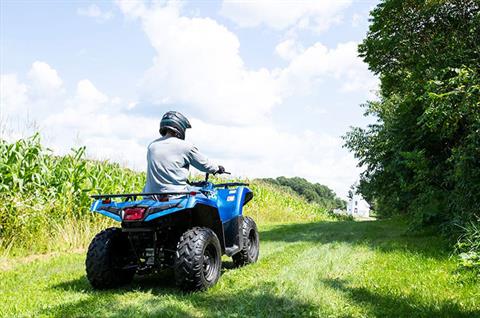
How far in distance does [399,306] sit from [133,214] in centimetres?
295

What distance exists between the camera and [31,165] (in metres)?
9.45

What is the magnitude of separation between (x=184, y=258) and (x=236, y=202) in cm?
164

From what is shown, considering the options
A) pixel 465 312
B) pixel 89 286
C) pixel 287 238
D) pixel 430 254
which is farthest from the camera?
pixel 287 238

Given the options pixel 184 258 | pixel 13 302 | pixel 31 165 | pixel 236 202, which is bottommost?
pixel 13 302

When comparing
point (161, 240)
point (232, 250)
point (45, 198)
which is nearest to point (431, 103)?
point (232, 250)

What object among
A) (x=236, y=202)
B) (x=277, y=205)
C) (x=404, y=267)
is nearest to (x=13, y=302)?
(x=236, y=202)

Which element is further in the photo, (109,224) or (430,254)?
(109,224)

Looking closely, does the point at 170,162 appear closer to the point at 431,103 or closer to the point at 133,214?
the point at 133,214

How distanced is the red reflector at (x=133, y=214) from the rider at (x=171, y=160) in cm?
57

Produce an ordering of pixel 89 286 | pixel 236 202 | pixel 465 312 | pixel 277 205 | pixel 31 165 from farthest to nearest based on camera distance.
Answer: pixel 277 205
pixel 31 165
pixel 236 202
pixel 89 286
pixel 465 312

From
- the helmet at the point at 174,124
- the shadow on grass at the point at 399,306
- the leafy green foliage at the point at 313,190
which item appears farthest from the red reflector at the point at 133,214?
the leafy green foliage at the point at 313,190

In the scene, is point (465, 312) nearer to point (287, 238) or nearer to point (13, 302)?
point (13, 302)

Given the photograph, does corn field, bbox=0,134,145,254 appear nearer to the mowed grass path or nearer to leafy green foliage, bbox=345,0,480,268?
the mowed grass path

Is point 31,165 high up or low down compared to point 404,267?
up
